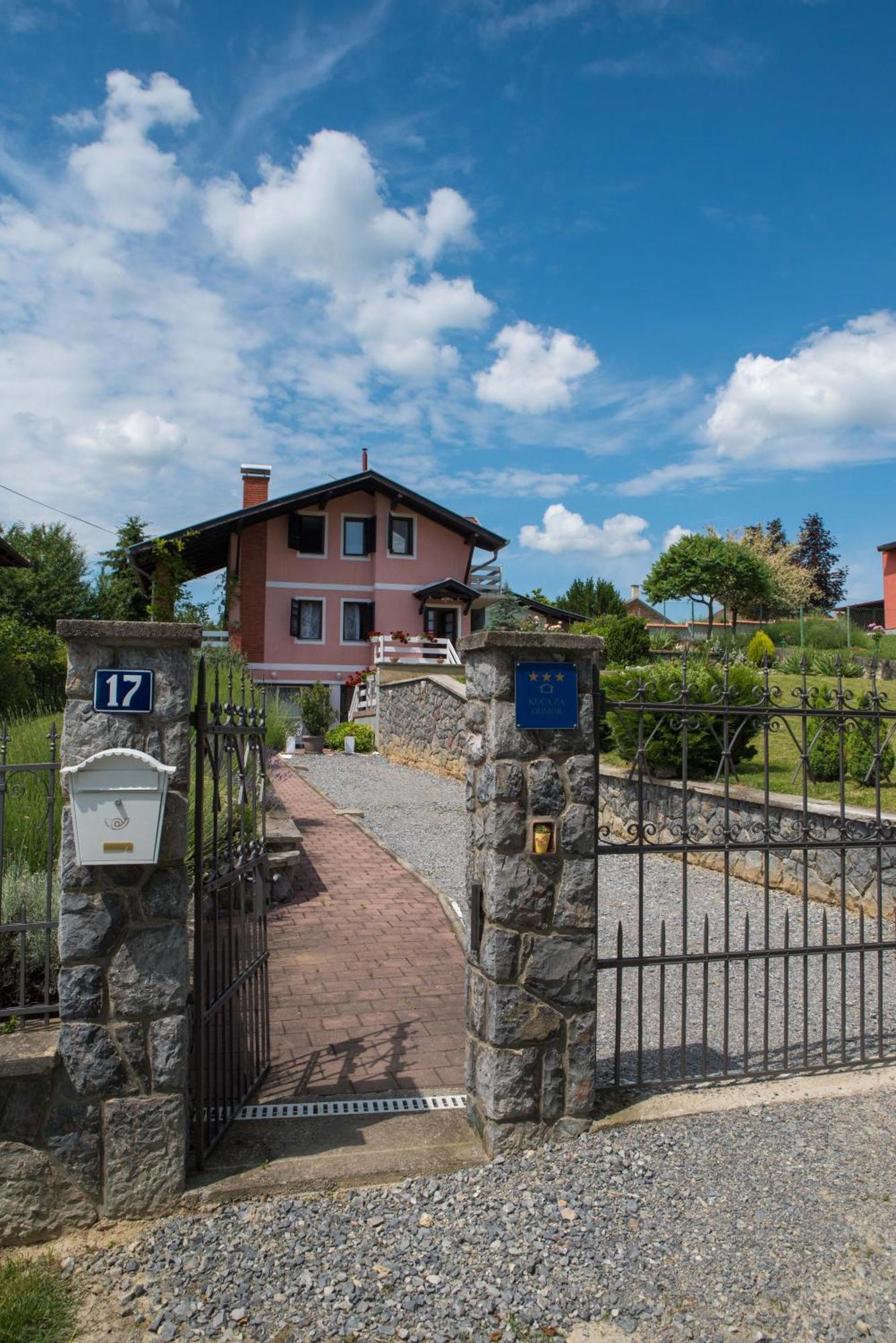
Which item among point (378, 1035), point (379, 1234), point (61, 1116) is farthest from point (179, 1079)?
point (378, 1035)

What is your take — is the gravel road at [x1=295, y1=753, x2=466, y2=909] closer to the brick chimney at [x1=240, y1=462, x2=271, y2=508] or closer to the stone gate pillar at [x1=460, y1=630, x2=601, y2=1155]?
the stone gate pillar at [x1=460, y1=630, x2=601, y2=1155]

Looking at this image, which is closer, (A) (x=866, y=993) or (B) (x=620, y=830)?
(A) (x=866, y=993)

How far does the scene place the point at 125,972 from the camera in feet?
10.3

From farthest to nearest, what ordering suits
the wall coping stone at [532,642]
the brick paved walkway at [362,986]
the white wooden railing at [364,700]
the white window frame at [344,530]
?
1. the white window frame at [344,530]
2. the white wooden railing at [364,700]
3. the brick paved walkway at [362,986]
4. the wall coping stone at [532,642]

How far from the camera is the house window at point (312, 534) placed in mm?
28594

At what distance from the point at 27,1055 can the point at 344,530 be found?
26945 mm

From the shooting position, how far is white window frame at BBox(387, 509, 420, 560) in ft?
96.3

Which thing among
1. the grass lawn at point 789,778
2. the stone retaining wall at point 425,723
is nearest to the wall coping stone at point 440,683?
the stone retaining wall at point 425,723

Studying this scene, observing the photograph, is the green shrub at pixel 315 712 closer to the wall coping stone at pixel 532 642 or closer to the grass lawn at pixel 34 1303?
the wall coping stone at pixel 532 642

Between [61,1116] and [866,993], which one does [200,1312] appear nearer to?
[61,1116]

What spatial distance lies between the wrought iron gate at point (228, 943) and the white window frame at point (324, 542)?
24.8 m

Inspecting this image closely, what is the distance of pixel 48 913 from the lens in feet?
10.7

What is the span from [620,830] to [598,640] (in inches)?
256

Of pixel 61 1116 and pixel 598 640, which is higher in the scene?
pixel 598 640
